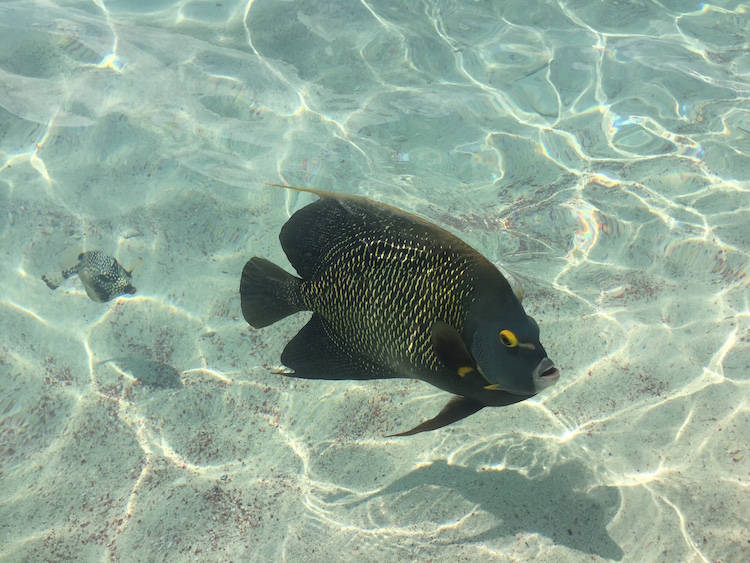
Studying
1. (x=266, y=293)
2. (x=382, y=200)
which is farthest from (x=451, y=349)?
(x=382, y=200)

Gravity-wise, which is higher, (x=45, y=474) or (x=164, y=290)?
(x=164, y=290)

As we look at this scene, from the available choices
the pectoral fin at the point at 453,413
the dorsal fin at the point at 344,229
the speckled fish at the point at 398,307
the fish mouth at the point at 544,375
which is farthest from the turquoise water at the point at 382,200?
the dorsal fin at the point at 344,229

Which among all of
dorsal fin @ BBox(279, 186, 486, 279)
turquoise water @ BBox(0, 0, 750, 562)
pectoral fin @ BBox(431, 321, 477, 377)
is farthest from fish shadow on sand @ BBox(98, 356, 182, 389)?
pectoral fin @ BBox(431, 321, 477, 377)

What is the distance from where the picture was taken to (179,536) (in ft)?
9.51

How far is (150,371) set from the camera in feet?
13.1

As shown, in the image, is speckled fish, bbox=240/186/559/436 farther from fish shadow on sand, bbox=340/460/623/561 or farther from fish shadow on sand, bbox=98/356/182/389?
fish shadow on sand, bbox=98/356/182/389

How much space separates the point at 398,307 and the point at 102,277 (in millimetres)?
3659

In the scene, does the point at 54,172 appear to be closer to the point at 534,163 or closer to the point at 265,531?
the point at 265,531

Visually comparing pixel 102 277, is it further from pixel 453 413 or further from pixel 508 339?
pixel 508 339

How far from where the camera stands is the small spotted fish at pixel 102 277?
14.6 ft

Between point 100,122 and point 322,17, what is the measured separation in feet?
9.83

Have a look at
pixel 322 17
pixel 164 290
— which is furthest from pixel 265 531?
pixel 322 17

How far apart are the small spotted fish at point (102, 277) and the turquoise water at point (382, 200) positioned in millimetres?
148

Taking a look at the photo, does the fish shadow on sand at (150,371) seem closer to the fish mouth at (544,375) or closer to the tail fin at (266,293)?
the tail fin at (266,293)
